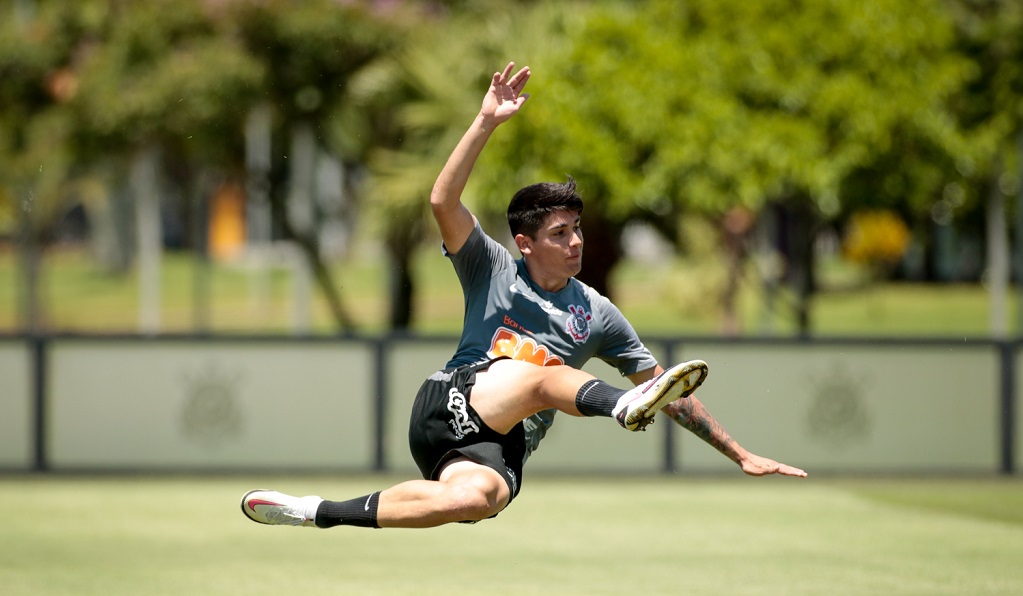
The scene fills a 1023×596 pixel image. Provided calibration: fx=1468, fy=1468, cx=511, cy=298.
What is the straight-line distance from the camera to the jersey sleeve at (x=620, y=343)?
666cm

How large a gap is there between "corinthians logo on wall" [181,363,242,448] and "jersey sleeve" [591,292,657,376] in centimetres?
751

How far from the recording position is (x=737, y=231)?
78.7 ft

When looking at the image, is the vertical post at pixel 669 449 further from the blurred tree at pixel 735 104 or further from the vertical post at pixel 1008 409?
the blurred tree at pixel 735 104

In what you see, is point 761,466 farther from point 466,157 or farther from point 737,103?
point 737,103

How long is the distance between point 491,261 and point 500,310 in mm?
233

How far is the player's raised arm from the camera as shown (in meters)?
6.14

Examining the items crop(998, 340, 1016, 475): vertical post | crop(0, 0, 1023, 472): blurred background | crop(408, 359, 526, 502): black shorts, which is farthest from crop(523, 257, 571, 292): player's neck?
crop(998, 340, 1016, 475): vertical post

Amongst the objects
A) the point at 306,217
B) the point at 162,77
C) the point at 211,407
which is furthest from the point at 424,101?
the point at 211,407

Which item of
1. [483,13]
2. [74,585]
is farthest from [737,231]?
[74,585]

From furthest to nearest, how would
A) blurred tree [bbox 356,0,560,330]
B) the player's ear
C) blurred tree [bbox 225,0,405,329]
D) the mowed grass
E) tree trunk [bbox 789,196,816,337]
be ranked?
blurred tree [bbox 225,0,405,329] → tree trunk [bbox 789,196,816,337] → blurred tree [bbox 356,0,560,330] → the mowed grass → the player's ear

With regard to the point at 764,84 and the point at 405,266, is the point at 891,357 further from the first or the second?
the point at 405,266

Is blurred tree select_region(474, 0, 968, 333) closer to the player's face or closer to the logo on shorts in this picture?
the player's face

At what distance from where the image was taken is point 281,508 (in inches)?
249

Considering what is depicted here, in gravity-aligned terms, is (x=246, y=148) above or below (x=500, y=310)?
above
